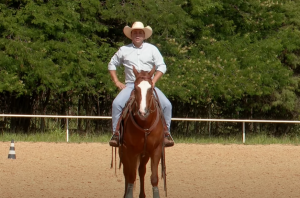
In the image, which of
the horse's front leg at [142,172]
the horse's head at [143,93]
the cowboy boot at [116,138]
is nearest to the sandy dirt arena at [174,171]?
the horse's front leg at [142,172]

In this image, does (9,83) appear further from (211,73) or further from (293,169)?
(293,169)

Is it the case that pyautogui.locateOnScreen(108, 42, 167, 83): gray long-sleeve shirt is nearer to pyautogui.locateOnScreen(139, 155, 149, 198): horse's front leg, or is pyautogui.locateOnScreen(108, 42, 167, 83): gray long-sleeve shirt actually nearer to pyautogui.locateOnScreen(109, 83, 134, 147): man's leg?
pyautogui.locateOnScreen(109, 83, 134, 147): man's leg

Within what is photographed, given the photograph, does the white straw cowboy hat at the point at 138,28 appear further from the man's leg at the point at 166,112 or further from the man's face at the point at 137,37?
the man's leg at the point at 166,112

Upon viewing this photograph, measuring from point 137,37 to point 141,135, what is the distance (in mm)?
1581

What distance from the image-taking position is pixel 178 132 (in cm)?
3148

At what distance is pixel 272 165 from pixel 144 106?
29.2ft

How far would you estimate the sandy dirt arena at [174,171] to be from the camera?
1158 centimetres

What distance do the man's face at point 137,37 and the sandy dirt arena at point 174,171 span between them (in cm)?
263

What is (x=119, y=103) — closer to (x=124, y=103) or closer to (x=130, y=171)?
(x=124, y=103)

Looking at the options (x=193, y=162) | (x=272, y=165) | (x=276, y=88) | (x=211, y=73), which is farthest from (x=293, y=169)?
(x=276, y=88)

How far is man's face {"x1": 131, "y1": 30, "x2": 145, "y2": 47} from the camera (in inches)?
397

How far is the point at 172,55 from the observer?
28.7 meters

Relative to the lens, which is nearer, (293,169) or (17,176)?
(17,176)

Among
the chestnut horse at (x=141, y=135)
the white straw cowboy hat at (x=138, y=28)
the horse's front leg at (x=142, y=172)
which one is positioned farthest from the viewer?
A: the horse's front leg at (x=142, y=172)
